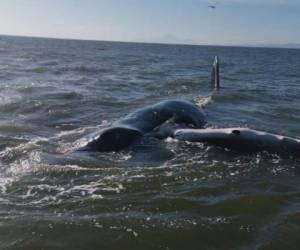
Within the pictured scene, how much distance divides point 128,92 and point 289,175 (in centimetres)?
1686

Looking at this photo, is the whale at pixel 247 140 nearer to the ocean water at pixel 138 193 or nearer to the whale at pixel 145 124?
the ocean water at pixel 138 193

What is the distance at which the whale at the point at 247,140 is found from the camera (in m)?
12.5

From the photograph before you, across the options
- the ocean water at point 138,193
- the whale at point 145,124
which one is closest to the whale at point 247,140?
the ocean water at point 138,193

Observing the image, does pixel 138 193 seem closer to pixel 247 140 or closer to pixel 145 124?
pixel 247 140

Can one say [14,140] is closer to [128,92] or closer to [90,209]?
[90,209]

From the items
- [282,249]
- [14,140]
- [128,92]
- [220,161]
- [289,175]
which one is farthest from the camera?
[128,92]

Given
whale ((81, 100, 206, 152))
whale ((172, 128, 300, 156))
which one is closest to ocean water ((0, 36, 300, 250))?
whale ((172, 128, 300, 156))

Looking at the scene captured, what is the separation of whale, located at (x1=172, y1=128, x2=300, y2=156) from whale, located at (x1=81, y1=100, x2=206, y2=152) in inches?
54.0

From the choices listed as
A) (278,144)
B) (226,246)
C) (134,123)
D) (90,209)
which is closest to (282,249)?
(226,246)

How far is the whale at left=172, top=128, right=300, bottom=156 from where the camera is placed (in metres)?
12.5

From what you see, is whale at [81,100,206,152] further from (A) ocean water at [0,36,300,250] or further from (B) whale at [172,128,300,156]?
(B) whale at [172,128,300,156]

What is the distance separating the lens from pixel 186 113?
656 inches

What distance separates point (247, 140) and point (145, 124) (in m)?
3.60

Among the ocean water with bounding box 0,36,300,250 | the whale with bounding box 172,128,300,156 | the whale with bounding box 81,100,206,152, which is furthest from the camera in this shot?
the whale with bounding box 81,100,206,152
